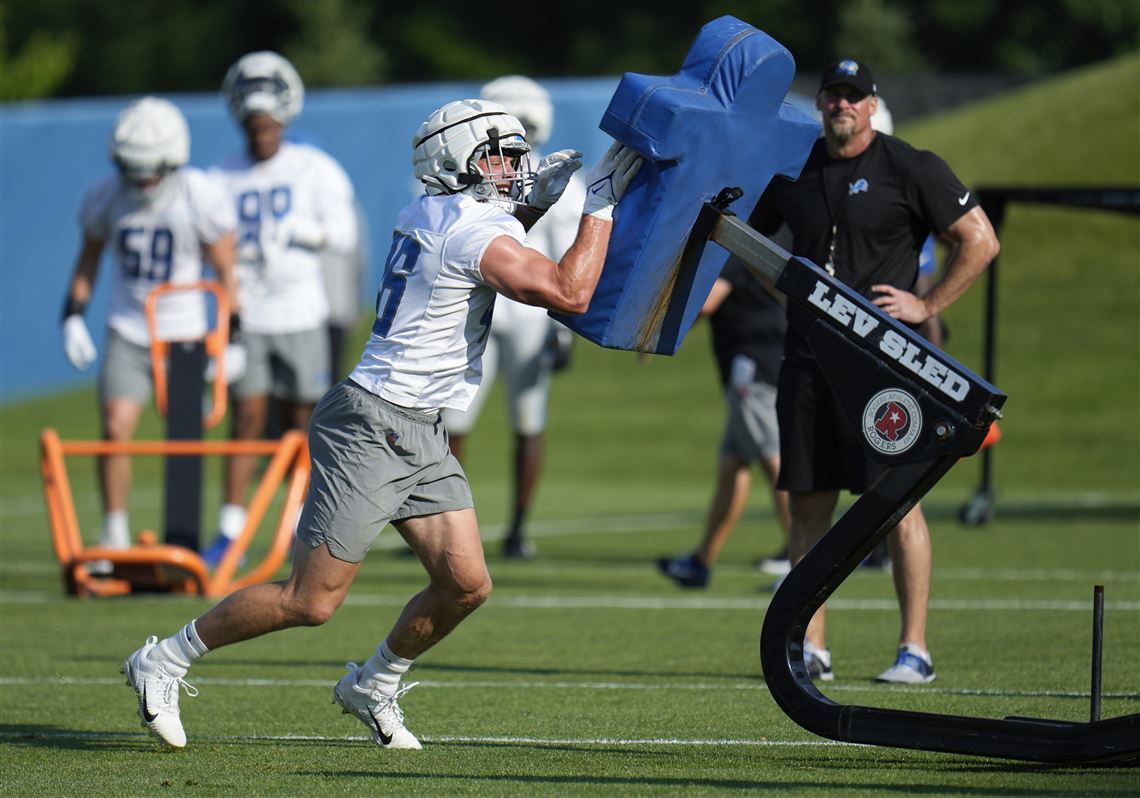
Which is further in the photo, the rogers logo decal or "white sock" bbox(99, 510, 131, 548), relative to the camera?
"white sock" bbox(99, 510, 131, 548)

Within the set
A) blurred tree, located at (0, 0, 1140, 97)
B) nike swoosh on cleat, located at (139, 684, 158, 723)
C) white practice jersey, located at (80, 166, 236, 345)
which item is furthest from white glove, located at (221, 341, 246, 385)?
blurred tree, located at (0, 0, 1140, 97)

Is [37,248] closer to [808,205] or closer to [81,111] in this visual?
[81,111]

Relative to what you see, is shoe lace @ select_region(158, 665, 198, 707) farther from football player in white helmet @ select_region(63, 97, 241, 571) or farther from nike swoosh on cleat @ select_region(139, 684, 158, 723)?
football player in white helmet @ select_region(63, 97, 241, 571)

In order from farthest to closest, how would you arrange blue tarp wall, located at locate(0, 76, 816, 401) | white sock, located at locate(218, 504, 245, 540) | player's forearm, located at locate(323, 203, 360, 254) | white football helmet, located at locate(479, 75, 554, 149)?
1. blue tarp wall, located at locate(0, 76, 816, 401)
2. player's forearm, located at locate(323, 203, 360, 254)
3. white football helmet, located at locate(479, 75, 554, 149)
4. white sock, located at locate(218, 504, 245, 540)

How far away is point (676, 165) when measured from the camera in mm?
5277

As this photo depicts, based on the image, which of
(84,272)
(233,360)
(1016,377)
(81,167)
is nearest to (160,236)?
(84,272)

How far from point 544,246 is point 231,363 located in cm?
211

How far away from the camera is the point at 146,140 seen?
1020 centimetres

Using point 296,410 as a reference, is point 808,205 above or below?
above

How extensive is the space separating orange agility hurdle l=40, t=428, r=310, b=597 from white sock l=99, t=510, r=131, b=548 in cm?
33

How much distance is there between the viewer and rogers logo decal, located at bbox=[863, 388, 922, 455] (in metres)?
5.20

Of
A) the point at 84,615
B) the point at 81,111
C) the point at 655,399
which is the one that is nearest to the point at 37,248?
the point at 81,111

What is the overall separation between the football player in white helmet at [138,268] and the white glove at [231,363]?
3 cm

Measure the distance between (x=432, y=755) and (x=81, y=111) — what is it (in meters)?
18.5
